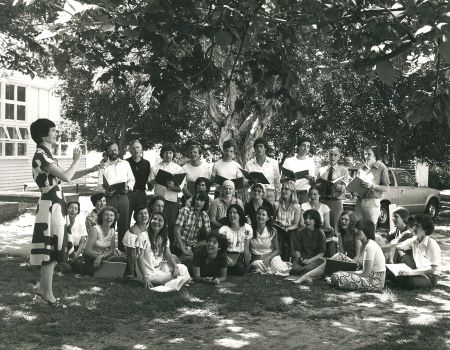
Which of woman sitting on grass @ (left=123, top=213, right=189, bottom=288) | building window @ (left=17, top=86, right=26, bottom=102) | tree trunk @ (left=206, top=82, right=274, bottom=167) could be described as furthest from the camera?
building window @ (left=17, top=86, right=26, bottom=102)

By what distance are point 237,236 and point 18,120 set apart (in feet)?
70.7

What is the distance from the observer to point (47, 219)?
6137 millimetres

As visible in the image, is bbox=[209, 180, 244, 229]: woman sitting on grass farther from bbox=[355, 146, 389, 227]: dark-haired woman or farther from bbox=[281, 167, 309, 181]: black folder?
bbox=[355, 146, 389, 227]: dark-haired woman

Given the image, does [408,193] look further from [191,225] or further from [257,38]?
[257,38]

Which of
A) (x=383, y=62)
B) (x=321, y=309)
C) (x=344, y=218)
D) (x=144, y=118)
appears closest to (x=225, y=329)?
(x=321, y=309)

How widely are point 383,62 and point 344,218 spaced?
6458 millimetres

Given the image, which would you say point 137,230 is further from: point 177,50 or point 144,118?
point 144,118

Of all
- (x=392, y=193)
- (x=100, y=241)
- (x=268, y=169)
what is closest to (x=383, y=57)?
(x=100, y=241)

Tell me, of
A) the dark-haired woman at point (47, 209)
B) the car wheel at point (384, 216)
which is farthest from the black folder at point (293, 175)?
the car wheel at point (384, 216)

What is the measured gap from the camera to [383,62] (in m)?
3.13

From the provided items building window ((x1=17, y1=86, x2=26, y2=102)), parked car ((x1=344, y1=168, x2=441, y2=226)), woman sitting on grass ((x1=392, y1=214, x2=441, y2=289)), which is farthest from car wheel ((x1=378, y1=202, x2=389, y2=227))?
building window ((x1=17, y1=86, x2=26, y2=102))

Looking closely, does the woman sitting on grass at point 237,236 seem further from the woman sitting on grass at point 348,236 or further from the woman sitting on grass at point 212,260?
the woman sitting on grass at point 348,236

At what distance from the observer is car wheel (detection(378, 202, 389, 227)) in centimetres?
1593

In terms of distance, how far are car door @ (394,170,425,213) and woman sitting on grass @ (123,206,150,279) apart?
35.4 ft
